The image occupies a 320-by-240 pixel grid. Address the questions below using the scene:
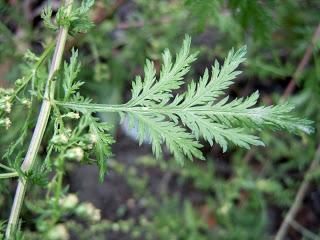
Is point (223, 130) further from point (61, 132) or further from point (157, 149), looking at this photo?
point (61, 132)

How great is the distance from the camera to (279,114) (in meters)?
1.23

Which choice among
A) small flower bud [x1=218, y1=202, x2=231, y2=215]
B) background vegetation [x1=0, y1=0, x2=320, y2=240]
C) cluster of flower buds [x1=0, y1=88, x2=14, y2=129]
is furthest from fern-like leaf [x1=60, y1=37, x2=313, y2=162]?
small flower bud [x1=218, y1=202, x2=231, y2=215]

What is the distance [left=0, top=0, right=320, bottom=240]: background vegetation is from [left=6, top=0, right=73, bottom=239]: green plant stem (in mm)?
673

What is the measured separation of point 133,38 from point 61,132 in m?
1.76

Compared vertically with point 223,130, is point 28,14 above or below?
above

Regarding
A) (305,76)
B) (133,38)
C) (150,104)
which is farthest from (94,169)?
(150,104)

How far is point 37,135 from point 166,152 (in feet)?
6.77

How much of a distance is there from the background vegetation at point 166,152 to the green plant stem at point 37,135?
0.67 m

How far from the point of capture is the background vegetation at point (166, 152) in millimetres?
2453

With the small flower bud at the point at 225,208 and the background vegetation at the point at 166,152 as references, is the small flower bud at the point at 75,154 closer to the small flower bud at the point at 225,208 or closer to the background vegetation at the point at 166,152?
the background vegetation at the point at 166,152

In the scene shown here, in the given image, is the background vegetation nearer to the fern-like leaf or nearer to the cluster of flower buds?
the cluster of flower buds

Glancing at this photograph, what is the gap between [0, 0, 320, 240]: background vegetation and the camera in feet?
8.05

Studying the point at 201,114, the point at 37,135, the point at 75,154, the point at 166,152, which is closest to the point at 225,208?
the point at 166,152

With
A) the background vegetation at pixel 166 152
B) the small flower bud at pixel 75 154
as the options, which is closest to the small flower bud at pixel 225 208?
the background vegetation at pixel 166 152
